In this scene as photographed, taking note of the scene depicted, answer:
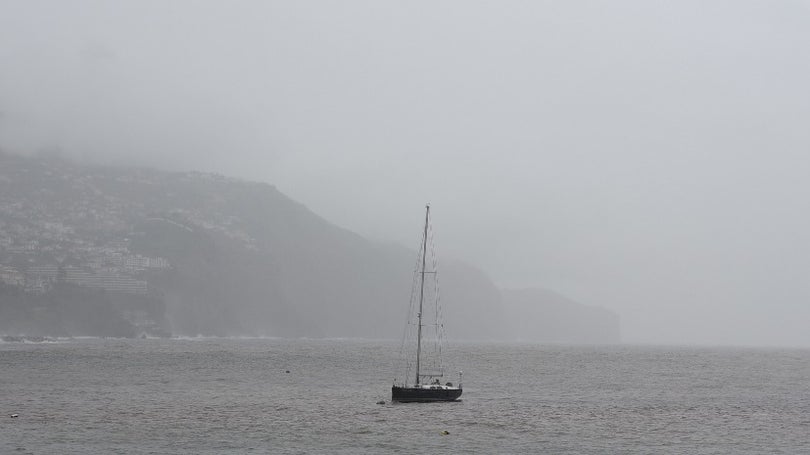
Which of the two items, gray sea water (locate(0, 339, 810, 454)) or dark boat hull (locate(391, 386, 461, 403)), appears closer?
gray sea water (locate(0, 339, 810, 454))

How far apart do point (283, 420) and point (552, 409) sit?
2925cm

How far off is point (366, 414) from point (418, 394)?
9.85 m

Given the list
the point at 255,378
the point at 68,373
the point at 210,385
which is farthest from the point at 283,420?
the point at 68,373

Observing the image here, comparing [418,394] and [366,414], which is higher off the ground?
[418,394]

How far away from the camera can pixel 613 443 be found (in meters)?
65.5

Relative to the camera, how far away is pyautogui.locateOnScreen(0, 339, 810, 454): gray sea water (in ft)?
205

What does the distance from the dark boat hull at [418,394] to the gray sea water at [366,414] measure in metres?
1.33

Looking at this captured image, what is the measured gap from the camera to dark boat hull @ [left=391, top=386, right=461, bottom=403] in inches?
3474

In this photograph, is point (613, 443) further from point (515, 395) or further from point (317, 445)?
point (515, 395)

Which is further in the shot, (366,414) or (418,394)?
(418,394)

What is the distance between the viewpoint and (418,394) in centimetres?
8869

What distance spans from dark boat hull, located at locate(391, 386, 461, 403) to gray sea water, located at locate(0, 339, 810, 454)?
1.33 meters

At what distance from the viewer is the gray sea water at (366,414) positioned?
62438 mm

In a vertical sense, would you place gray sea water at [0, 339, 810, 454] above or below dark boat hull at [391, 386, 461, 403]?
below
